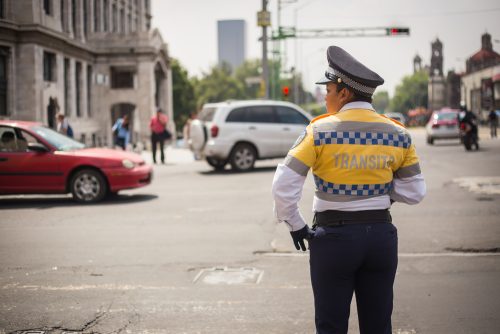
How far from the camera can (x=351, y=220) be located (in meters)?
3.13

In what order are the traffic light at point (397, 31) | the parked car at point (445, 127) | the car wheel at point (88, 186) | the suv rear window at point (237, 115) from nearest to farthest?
the car wheel at point (88, 186) → the suv rear window at point (237, 115) → the parked car at point (445, 127) → the traffic light at point (397, 31)

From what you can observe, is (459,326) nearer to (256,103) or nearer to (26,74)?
(256,103)

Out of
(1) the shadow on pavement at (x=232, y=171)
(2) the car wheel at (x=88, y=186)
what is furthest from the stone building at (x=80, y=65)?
(2) the car wheel at (x=88, y=186)

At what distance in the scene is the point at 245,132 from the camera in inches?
752

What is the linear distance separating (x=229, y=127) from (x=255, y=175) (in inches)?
71.5

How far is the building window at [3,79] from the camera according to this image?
31.2 meters

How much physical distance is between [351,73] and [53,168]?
405 inches

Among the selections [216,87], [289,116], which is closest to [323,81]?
[289,116]

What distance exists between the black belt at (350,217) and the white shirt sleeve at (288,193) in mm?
114

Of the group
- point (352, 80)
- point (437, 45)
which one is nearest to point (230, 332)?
point (352, 80)

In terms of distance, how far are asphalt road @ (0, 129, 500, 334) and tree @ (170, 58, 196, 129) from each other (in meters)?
70.4

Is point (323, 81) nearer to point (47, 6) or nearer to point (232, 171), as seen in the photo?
point (232, 171)

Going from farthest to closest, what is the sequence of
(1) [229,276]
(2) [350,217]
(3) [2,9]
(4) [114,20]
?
1. (4) [114,20]
2. (3) [2,9]
3. (1) [229,276]
4. (2) [350,217]

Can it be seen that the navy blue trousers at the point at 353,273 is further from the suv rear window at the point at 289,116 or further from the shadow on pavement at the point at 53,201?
the suv rear window at the point at 289,116
